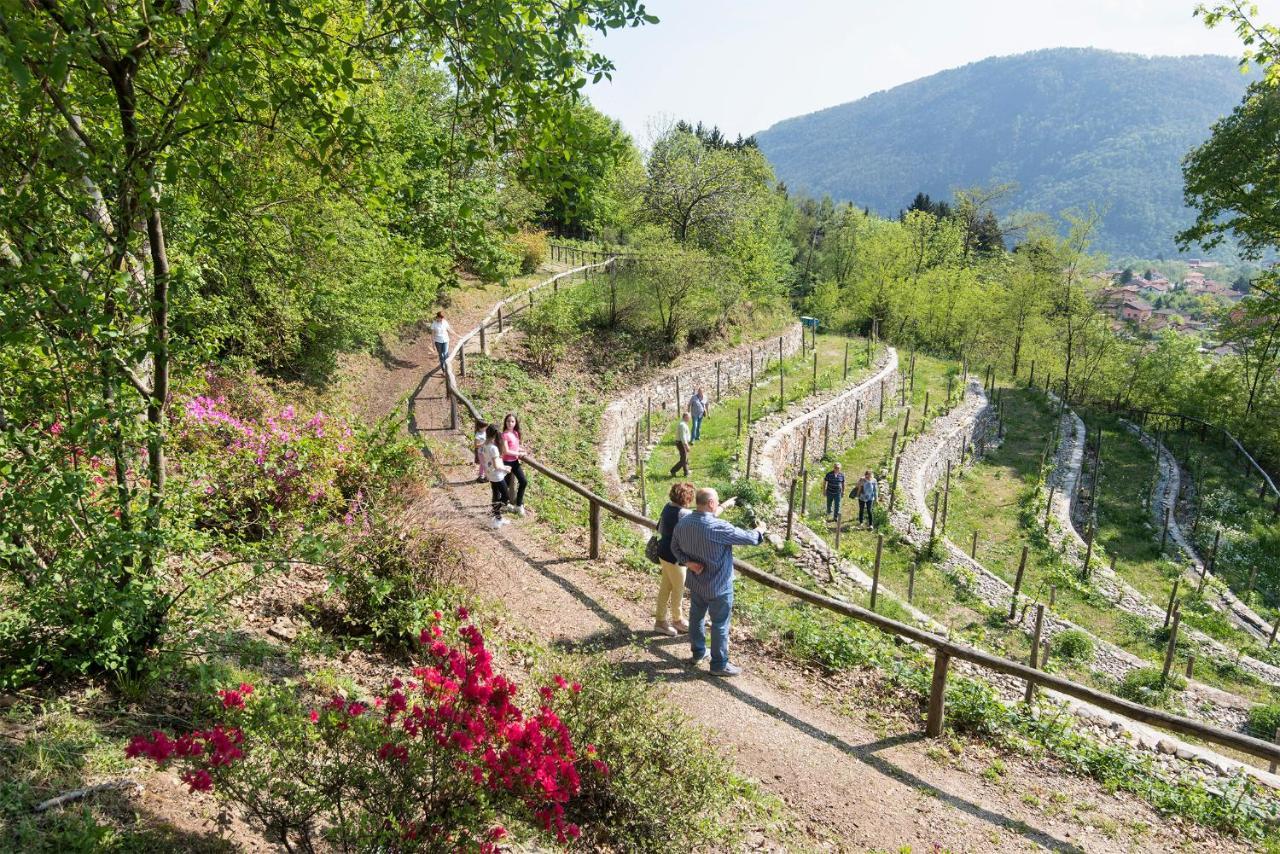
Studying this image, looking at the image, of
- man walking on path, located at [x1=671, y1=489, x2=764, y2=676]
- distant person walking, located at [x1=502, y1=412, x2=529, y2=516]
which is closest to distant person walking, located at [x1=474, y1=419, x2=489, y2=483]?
distant person walking, located at [x1=502, y1=412, x2=529, y2=516]

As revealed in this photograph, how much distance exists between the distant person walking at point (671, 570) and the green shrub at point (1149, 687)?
9373 millimetres

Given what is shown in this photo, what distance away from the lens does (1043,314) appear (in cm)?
3803

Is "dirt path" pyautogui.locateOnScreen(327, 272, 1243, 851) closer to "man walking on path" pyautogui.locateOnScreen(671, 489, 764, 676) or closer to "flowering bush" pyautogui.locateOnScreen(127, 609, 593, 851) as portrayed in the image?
"man walking on path" pyautogui.locateOnScreen(671, 489, 764, 676)

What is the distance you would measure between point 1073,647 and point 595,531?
1003 centimetres

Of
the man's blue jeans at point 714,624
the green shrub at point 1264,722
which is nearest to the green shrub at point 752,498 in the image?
the green shrub at point 1264,722

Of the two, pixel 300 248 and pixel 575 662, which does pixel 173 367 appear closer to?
pixel 575 662

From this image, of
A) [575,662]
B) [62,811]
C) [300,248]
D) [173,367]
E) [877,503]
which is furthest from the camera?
[877,503]

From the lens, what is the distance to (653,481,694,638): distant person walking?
6.65m

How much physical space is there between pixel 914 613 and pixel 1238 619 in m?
9.21

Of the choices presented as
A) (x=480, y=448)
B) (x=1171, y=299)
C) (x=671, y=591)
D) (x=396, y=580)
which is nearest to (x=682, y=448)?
(x=480, y=448)

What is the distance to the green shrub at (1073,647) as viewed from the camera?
1300 centimetres

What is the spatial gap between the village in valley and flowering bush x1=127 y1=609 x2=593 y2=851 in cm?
3338

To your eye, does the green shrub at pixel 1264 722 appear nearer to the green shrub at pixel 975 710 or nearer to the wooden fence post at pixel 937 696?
the green shrub at pixel 975 710

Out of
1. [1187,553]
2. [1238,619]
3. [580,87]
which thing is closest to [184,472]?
[580,87]
